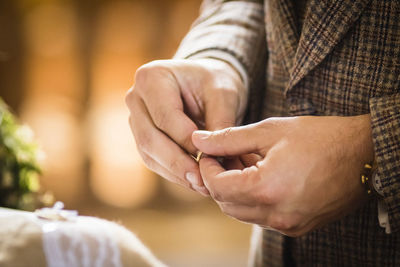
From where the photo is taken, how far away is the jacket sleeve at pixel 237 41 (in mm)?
926

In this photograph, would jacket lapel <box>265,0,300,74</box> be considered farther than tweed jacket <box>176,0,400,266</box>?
Yes

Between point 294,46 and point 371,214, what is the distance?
0.35 meters

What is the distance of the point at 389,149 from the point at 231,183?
9.3 inches

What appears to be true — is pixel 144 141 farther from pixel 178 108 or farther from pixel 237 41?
pixel 237 41

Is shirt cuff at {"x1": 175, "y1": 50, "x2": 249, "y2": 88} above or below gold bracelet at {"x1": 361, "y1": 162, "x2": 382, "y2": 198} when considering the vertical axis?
above

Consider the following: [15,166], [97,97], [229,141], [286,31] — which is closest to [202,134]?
[229,141]

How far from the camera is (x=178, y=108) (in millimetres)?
754

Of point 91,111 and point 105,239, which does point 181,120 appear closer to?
point 105,239

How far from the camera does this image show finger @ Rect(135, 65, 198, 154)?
0.74 meters

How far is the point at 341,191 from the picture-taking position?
0.64 m

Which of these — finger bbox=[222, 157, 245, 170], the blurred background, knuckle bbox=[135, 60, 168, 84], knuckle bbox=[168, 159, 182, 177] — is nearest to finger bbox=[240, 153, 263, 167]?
finger bbox=[222, 157, 245, 170]

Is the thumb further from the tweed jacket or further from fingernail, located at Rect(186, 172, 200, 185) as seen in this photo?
the tweed jacket

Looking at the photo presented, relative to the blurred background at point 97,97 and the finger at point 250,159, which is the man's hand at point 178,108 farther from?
the blurred background at point 97,97

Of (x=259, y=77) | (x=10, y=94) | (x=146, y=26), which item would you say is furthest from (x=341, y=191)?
(x=10, y=94)
